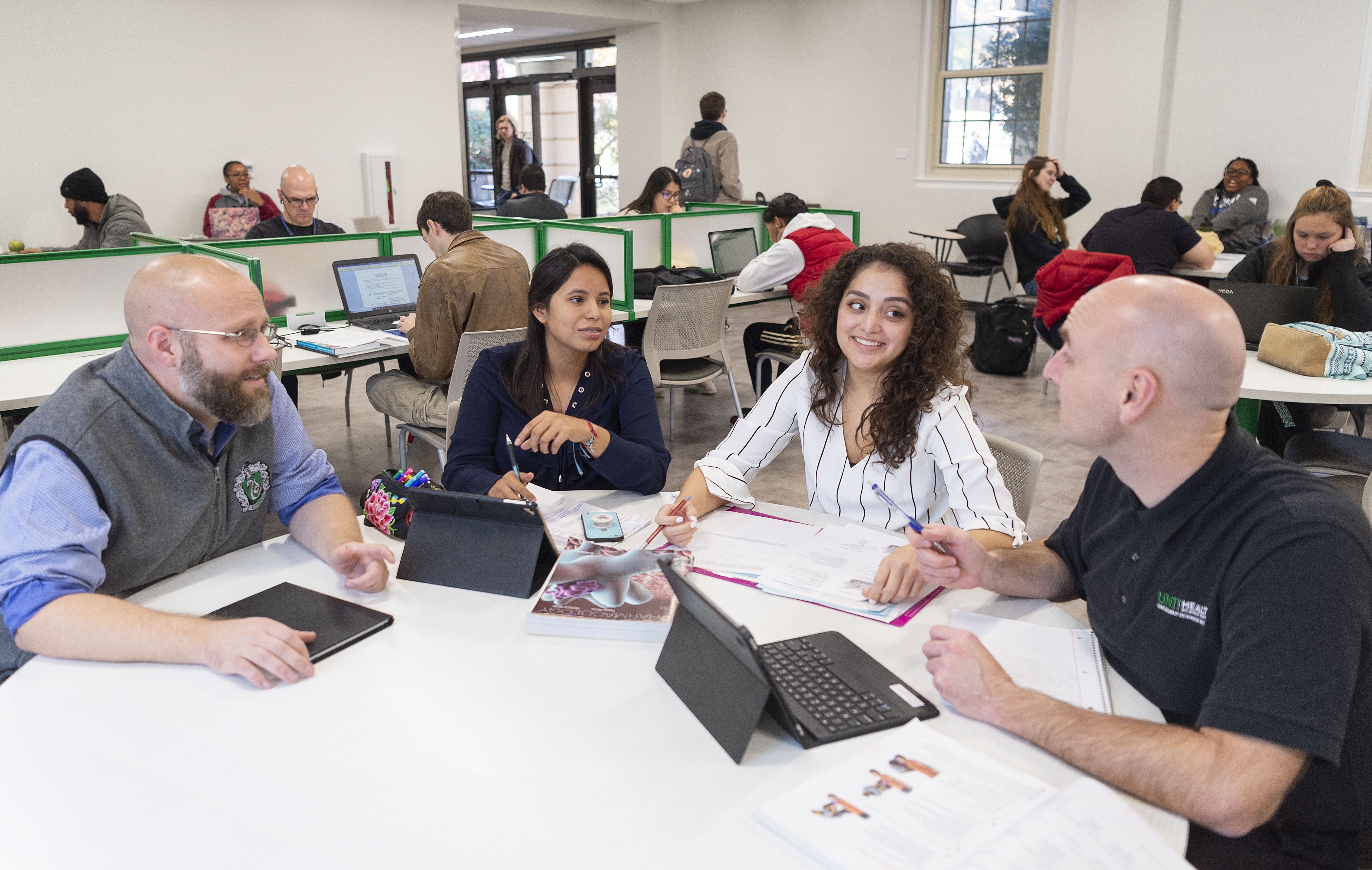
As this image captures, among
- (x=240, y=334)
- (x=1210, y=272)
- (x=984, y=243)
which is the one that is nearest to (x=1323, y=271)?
(x=1210, y=272)

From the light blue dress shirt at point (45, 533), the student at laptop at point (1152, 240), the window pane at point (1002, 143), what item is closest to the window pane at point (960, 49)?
the window pane at point (1002, 143)

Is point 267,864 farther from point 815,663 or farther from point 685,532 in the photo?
point 685,532

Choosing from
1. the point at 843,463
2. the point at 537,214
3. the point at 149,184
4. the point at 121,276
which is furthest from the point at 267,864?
the point at 149,184

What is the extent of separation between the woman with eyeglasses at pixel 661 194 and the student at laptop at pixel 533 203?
1.02 metres

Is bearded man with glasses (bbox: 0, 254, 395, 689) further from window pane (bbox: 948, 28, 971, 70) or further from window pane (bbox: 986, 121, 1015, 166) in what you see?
window pane (bbox: 948, 28, 971, 70)

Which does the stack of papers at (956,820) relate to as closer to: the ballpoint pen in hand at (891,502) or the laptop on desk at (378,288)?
the ballpoint pen in hand at (891,502)

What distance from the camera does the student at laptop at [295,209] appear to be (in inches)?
217

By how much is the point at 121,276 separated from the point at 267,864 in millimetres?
3597

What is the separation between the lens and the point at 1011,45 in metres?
8.32

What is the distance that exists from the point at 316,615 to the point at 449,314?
7.67 ft

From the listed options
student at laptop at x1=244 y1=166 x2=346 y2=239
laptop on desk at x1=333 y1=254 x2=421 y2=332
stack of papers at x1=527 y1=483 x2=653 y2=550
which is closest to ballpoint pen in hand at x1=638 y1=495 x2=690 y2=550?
stack of papers at x1=527 y1=483 x2=653 y2=550

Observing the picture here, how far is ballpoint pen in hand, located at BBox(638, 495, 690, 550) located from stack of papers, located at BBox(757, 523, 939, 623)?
0.67 ft

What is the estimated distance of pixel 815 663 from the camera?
134 centimetres

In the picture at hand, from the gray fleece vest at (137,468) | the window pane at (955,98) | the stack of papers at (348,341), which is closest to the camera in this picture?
the gray fleece vest at (137,468)
